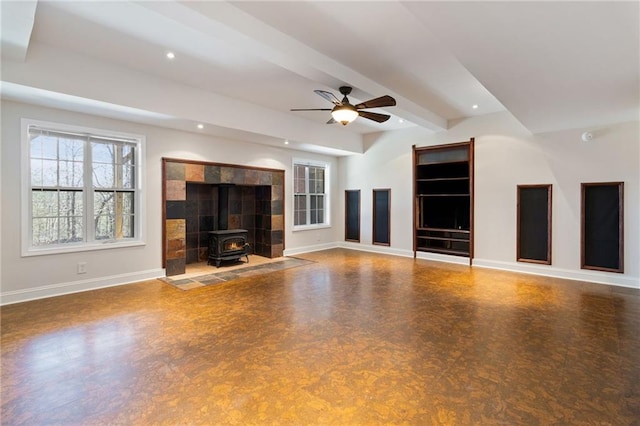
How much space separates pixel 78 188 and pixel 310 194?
5.32 m

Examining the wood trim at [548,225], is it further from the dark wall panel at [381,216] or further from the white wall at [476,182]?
the dark wall panel at [381,216]

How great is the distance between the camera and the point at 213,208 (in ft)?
23.6

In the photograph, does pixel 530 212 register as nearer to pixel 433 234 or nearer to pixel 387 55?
pixel 433 234

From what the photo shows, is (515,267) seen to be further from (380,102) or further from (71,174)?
(71,174)

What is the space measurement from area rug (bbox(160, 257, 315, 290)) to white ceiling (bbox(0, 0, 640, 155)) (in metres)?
2.65

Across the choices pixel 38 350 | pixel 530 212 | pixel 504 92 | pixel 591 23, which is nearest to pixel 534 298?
pixel 530 212

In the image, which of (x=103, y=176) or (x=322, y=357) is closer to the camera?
(x=322, y=357)

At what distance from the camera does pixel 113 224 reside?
5.26m

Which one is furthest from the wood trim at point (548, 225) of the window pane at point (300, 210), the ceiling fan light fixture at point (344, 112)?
the window pane at point (300, 210)

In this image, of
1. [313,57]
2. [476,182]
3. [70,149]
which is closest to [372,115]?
[313,57]

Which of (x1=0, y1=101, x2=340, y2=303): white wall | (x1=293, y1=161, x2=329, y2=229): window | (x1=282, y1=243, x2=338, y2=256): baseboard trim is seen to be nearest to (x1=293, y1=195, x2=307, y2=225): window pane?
(x1=293, y1=161, x2=329, y2=229): window

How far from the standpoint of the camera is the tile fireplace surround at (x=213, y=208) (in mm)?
5777

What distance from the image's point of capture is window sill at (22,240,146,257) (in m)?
4.41

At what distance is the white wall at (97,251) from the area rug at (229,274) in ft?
2.10
